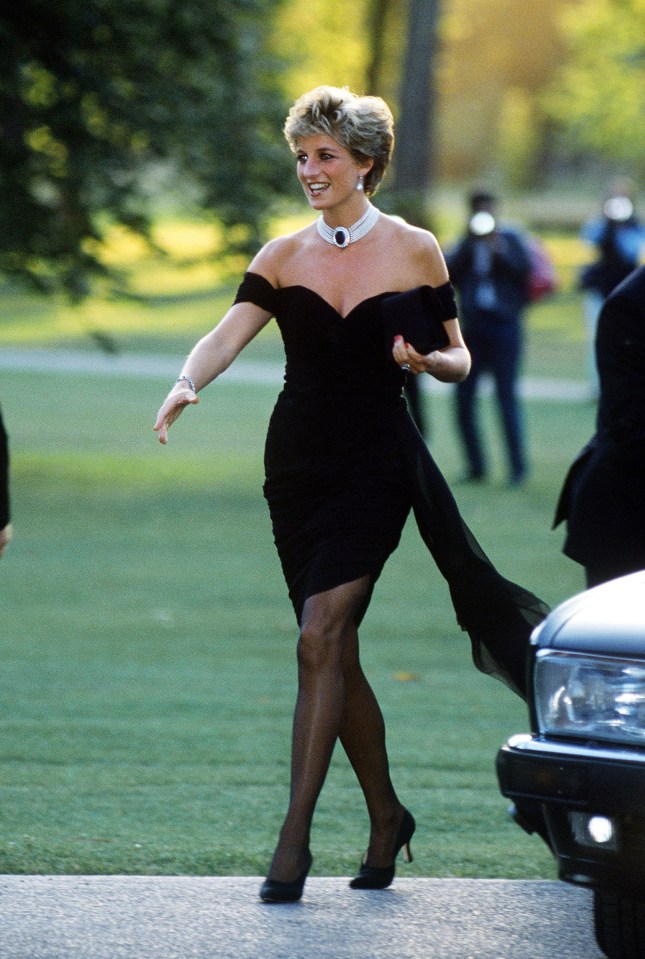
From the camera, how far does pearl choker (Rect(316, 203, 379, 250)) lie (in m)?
5.15

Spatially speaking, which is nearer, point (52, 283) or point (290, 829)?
point (290, 829)

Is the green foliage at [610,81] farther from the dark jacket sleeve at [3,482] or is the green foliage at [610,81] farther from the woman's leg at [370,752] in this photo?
the woman's leg at [370,752]

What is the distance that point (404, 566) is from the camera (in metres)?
12.0

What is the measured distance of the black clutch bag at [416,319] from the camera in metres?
4.96

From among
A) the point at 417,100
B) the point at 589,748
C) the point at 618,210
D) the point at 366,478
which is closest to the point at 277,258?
the point at 366,478

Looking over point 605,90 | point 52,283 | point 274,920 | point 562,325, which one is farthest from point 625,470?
point 605,90

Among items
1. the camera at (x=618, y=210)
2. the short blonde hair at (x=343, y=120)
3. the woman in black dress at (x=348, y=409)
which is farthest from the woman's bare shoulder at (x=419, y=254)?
the camera at (x=618, y=210)

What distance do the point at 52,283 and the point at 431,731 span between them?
369 inches

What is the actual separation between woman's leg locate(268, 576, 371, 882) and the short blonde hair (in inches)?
45.4

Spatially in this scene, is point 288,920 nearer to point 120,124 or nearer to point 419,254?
point 419,254

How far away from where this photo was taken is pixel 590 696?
4004 millimetres

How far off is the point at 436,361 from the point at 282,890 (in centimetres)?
140

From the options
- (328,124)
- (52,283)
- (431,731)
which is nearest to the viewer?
(328,124)

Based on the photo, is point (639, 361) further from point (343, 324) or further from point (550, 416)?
point (550, 416)
